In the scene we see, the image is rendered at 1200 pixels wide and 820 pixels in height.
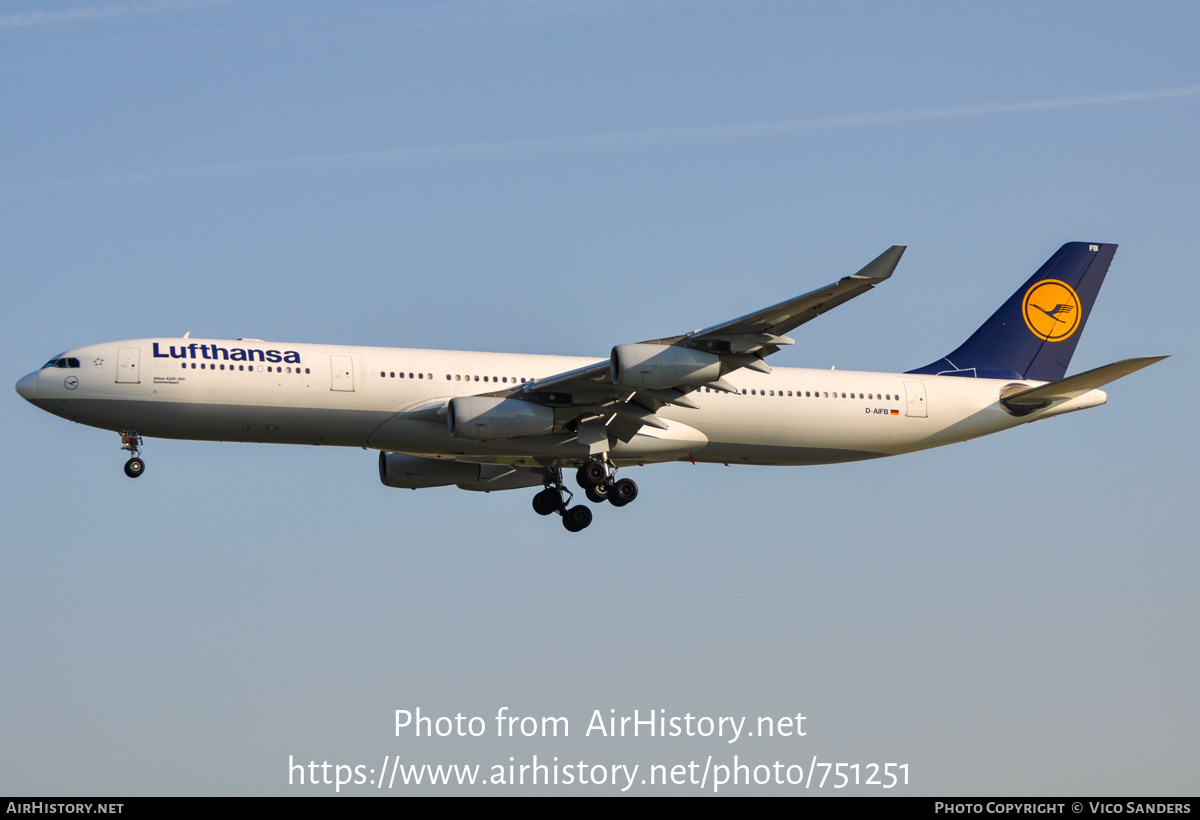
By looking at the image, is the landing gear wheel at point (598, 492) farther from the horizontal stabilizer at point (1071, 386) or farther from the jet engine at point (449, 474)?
the horizontal stabilizer at point (1071, 386)

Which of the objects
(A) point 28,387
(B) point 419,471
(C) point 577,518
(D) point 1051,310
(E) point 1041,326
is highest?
(D) point 1051,310

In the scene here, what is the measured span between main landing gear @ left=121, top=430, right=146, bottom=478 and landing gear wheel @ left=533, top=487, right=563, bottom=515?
11726 millimetres

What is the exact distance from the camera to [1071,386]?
42719 mm

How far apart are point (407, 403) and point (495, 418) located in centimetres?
258

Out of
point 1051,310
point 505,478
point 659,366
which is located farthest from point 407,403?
point 1051,310

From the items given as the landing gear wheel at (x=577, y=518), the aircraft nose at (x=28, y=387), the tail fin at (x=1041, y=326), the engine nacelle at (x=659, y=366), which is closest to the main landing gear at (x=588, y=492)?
Result: the landing gear wheel at (x=577, y=518)

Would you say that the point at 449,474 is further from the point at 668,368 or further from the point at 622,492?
the point at 668,368

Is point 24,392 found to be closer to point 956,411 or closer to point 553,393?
point 553,393

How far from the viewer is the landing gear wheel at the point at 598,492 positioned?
41750 mm

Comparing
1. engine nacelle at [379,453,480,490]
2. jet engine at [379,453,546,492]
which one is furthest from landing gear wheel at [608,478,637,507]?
engine nacelle at [379,453,480,490]

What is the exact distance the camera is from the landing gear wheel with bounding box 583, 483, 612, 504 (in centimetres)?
4175

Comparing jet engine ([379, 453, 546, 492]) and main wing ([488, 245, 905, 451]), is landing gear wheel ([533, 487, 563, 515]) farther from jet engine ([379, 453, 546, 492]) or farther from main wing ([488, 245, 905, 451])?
main wing ([488, 245, 905, 451])

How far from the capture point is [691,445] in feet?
137

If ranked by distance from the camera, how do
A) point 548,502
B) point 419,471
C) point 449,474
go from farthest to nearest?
1. point 449,474
2. point 419,471
3. point 548,502
